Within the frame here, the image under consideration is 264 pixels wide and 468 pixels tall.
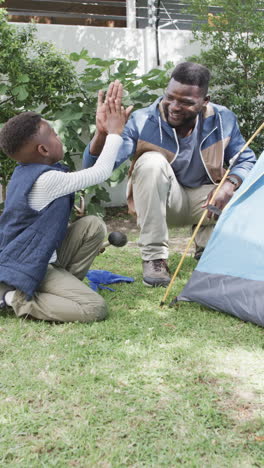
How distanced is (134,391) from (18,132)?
1435 mm

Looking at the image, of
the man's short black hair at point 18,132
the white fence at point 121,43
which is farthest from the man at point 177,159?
the white fence at point 121,43

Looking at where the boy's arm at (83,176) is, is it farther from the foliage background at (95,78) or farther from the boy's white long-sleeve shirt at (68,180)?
the foliage background at (95,78)

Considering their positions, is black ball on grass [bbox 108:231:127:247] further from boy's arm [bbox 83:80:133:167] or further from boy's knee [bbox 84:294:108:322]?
boy's knee [bbox 84:294:108:322]

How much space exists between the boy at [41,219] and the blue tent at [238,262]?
1.86 feet

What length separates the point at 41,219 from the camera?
2758mm

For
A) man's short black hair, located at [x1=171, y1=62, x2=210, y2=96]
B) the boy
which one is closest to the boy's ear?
the boy

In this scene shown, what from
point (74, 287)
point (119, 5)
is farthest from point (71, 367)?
point (119, 5)

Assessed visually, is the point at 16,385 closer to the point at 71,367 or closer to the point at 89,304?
the point at 71,367

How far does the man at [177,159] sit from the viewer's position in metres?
3.41

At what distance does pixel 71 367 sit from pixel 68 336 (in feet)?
1.13

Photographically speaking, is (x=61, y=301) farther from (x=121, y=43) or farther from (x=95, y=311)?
(x=121, y=43)

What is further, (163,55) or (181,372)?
(163,55)

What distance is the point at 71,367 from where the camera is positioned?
7.29 feet

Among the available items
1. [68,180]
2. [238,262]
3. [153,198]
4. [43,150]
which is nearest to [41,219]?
[68,180]
